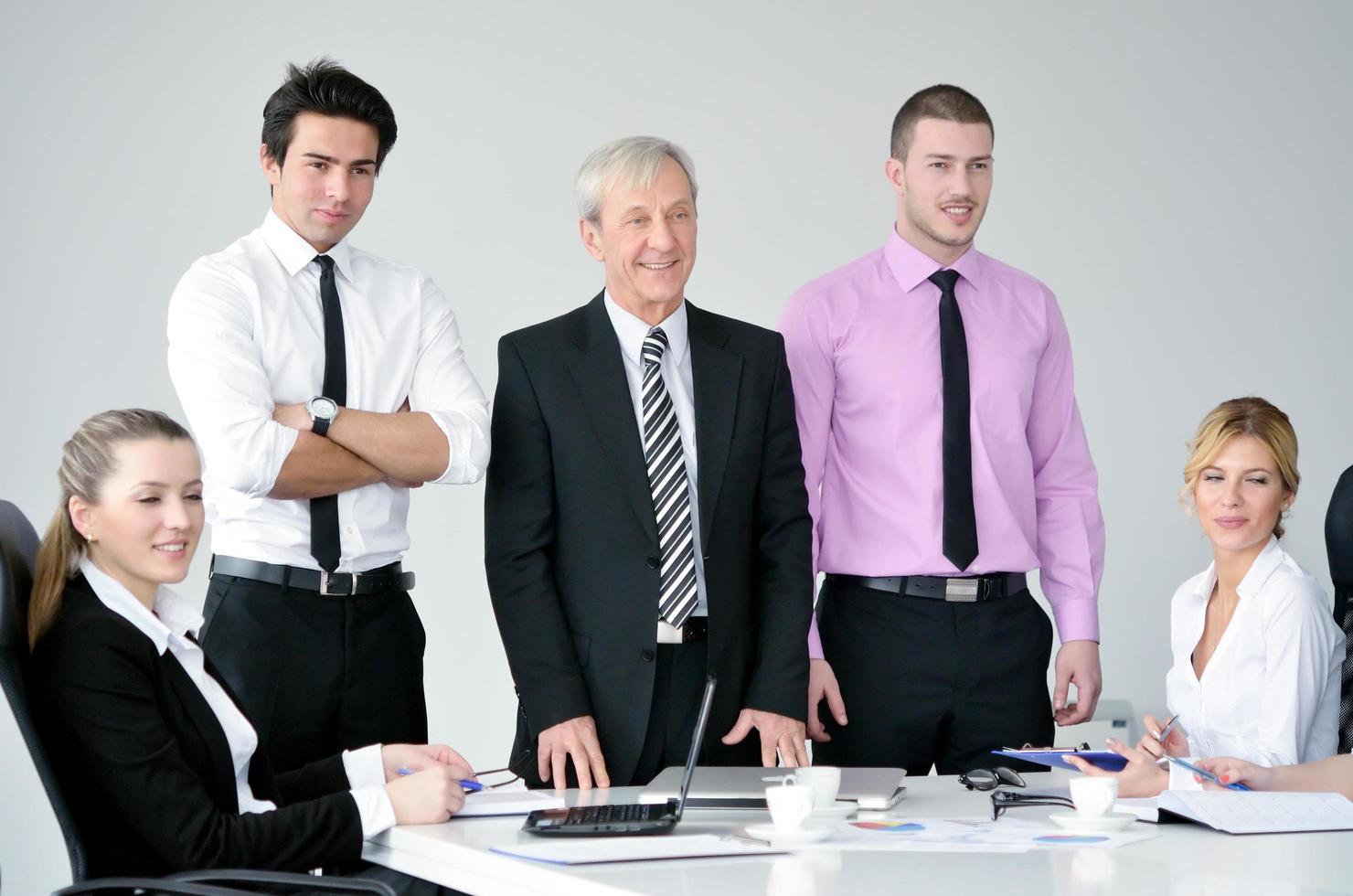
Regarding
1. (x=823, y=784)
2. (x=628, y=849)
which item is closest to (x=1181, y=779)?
(x=823, y=784)

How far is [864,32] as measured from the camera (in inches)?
210

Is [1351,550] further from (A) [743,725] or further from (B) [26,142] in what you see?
(B) [26,142]

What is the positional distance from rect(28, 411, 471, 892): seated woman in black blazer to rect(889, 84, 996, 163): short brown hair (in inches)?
70.9

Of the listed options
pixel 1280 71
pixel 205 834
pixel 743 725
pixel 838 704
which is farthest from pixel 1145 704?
pixel 205 834

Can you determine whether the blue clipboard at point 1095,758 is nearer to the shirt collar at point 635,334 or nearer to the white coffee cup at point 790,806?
the white coffee cup at point 790,806

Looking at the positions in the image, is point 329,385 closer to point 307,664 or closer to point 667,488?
point 307,664

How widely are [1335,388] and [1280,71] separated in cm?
116

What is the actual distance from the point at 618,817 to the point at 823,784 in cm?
32

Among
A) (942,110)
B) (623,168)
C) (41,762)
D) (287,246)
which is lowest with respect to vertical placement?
(41,762)

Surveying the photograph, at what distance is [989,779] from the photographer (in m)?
2.52

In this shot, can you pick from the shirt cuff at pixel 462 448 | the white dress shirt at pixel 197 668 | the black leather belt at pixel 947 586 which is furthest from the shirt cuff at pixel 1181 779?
the shirt cuff at pixel 462 448

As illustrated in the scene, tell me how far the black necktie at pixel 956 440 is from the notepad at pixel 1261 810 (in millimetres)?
972

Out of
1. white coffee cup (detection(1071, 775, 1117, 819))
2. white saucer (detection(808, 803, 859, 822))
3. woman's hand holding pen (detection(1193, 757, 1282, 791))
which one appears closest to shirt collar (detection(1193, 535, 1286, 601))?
woman's hand holding pen (detection(1193, 757, 1282, 791))

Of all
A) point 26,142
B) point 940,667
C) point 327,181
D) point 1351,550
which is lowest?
point 940,667
